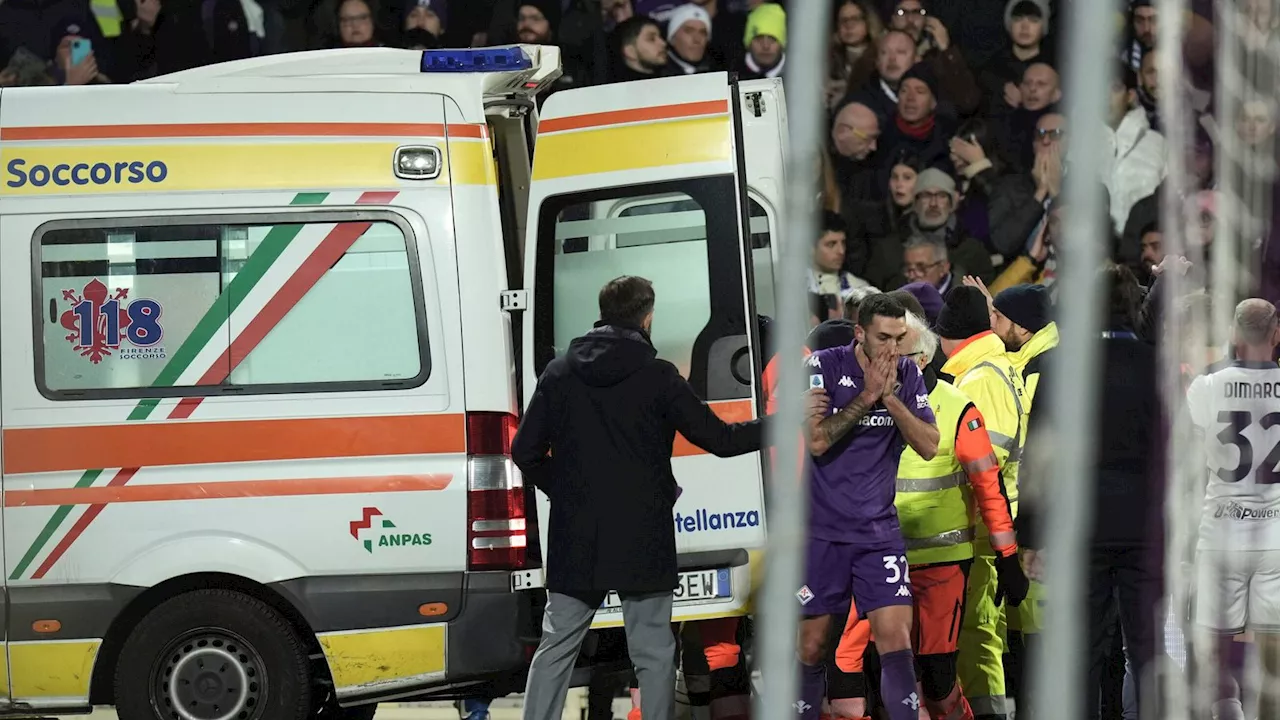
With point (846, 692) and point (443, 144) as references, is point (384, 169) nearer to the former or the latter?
point (443, 144)

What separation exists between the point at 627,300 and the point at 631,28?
409 centimetres

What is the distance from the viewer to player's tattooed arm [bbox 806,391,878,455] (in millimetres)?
6355

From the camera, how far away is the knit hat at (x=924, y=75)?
9.76 meters

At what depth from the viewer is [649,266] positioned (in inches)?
270

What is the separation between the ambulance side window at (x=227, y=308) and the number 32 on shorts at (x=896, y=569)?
1.65 metres

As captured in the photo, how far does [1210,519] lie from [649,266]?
223 cm

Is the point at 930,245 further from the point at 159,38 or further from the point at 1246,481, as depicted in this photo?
the point at 159,38

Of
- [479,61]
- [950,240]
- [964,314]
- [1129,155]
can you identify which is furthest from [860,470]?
[1129,155]

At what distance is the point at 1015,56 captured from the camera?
388 inches

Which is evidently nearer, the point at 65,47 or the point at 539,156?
the point at 539,156

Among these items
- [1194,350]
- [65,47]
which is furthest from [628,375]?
[65,47]

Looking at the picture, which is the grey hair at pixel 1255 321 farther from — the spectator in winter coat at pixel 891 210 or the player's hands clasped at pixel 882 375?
the spectator in winter coat at pixel 891 210

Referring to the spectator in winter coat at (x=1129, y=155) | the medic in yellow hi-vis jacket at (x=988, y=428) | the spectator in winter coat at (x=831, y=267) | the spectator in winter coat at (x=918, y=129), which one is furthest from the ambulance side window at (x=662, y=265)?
the spectator in winter coat at (x=1129, y=155)

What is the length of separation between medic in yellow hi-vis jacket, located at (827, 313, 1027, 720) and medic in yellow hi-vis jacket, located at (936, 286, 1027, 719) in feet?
1.32
